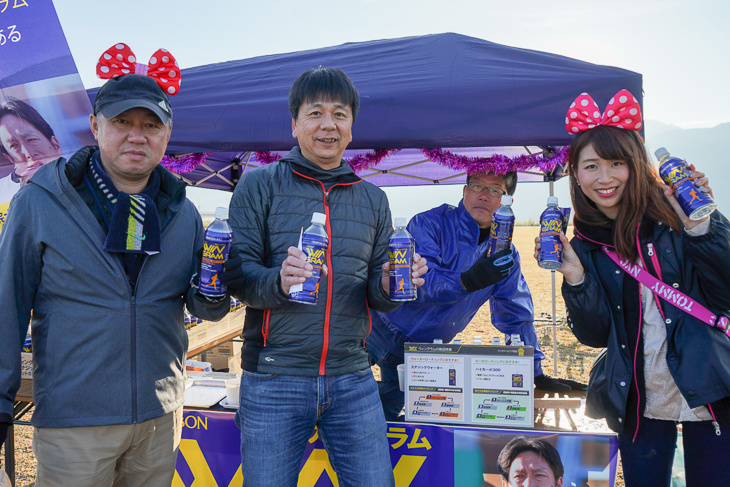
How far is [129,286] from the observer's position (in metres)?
1.58

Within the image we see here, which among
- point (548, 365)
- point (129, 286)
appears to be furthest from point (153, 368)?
point (548, 365)

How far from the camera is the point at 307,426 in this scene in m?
1.74

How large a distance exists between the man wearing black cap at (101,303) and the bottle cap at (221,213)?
0.25 meters

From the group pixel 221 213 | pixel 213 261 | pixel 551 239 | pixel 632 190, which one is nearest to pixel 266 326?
pixel 213 261

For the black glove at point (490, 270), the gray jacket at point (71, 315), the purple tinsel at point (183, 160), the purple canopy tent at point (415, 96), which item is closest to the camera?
the gray jacket at point (71, 315)

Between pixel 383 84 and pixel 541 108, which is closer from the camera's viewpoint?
pixel 541 108

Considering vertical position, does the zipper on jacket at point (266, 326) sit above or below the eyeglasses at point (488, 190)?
below

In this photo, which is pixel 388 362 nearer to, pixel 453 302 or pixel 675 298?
pixel 453 302

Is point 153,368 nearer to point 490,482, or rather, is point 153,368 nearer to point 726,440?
point 490,482

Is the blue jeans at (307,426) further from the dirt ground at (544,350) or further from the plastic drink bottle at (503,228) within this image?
the dirt ground at (544,350)

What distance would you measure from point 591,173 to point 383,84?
4.68ft

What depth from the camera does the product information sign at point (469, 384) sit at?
2.40 meters

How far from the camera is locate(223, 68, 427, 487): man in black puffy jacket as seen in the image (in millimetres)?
1666

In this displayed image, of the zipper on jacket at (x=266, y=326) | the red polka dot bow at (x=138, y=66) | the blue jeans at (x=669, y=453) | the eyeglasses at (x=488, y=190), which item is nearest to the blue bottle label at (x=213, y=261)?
the zipper on jacket at (x=266, y=326)
